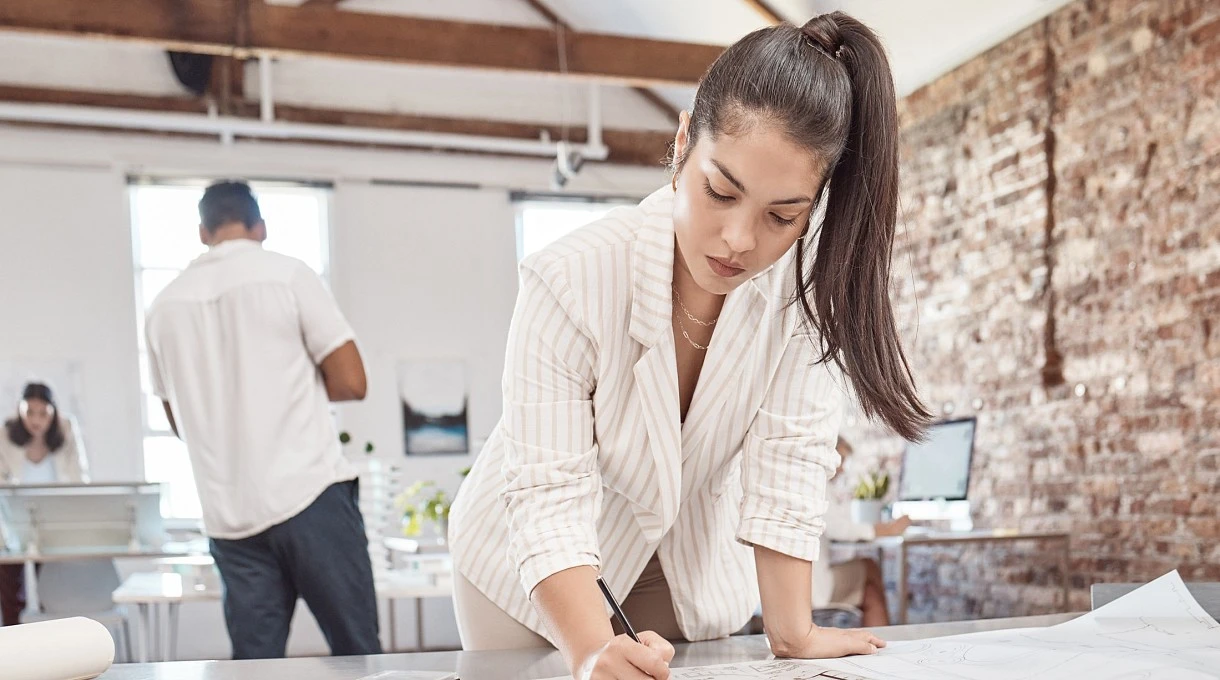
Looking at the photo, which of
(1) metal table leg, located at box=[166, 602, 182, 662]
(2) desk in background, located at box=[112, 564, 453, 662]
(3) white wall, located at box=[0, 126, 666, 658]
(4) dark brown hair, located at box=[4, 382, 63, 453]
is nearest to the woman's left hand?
(2) desk in background, located at box=[112, 564, 453, 662]

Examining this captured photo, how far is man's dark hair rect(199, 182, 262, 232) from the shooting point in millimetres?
2373

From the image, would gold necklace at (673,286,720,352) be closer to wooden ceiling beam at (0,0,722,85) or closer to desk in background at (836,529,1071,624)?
desk in background at (836,529,1071,624)

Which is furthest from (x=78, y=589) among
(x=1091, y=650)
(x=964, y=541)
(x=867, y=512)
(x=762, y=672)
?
(x=1091, y=650)

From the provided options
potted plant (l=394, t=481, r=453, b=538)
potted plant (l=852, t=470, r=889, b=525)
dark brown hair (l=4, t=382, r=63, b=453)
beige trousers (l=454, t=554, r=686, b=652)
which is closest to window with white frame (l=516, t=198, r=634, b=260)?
dark brown hair (l=4, t=382, r=63, b=453)

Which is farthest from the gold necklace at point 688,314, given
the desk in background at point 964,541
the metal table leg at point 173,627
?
the metal table leg at point 173,627

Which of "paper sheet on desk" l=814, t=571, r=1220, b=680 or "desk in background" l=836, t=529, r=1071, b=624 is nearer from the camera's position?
"paper sheet on desk" l=814, t=571, r=1220, b=680

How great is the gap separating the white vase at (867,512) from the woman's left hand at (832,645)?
10.8ft

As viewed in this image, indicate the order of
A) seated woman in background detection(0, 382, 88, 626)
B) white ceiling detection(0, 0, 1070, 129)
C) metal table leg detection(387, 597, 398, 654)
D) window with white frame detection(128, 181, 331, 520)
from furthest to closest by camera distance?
window with white frame detection(128, 181, 331, 520), seated woman in background detection(0, 382, 88, 626), white ceiling detection(0, 0, 1070, 129), metal table leg detection(387, 597, 398, 654)

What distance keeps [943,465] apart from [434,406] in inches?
131

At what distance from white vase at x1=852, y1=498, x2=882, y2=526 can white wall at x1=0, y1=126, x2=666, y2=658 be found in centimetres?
296

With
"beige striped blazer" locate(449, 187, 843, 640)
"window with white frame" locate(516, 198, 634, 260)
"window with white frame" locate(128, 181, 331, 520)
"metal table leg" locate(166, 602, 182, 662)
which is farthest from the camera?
"window with white frame" locate(516, 198, 634, 260)

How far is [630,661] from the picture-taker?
76cm

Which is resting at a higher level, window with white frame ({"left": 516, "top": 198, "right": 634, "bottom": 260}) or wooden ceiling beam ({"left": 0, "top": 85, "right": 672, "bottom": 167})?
wooden ceiling beam ({"left": 0, "top": 85, "right": 672, "bottom": 167})

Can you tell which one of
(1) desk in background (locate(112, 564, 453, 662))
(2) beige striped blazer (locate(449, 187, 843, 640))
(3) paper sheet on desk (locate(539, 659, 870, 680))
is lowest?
(1) desk in background (locate(112, 564, 453, 662))
